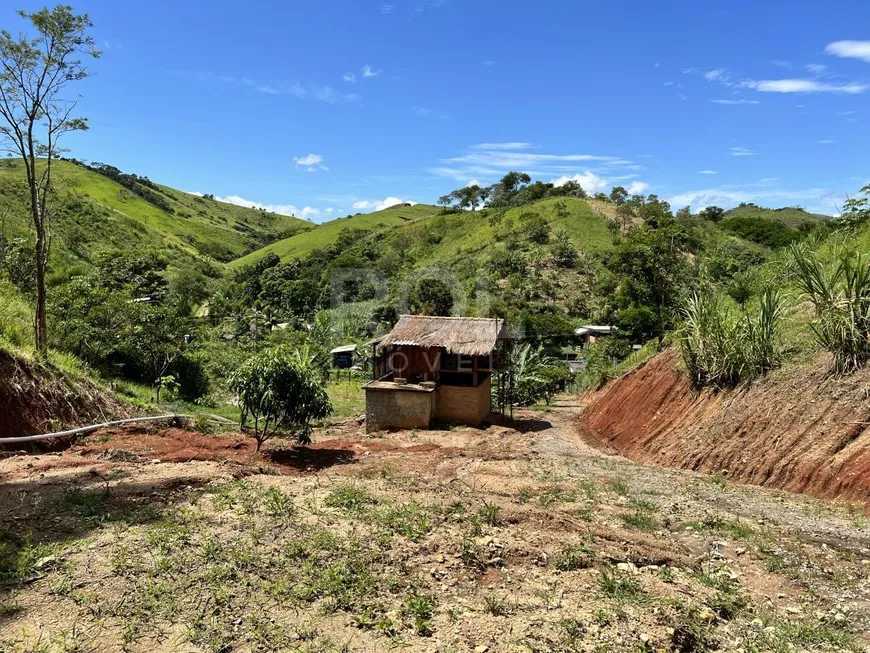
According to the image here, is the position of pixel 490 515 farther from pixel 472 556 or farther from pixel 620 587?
pixel 620 587

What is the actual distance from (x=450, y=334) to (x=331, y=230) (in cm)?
7614

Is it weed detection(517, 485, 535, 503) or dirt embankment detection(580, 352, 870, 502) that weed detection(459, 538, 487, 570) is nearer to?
weed detection(517, 485, 535, 503)

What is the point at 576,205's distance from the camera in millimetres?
58844

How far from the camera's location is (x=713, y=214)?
62.2 meters

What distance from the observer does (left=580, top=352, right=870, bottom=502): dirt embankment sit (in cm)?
756

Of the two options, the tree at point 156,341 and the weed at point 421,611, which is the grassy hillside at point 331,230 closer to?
the tree at point 156,341

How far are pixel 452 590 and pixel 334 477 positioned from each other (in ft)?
14.8

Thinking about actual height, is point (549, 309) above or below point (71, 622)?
above

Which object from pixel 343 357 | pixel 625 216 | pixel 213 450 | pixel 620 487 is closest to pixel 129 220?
pixel 343 357

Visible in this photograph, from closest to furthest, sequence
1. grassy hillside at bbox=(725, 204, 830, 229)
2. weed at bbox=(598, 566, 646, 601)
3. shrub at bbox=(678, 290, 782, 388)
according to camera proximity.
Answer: weed at bbox=(598, 566, 646, 601) < shrub at bbox=(678, 290, 782, 388) < grassy hillside at bbox=(725, 204, 830, 229)

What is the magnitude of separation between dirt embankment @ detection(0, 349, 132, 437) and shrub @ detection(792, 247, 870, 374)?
44.4ft

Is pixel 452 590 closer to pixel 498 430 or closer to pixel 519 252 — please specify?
pixel 498 430

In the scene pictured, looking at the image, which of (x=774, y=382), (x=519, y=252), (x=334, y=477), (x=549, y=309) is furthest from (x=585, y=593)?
(x=519, y=252)

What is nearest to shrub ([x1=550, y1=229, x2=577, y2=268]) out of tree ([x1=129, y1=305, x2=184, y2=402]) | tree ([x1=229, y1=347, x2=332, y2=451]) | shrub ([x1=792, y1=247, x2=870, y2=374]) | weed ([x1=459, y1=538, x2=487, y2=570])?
tree ([x1=129, y1=305, x2=184, y2=402])
